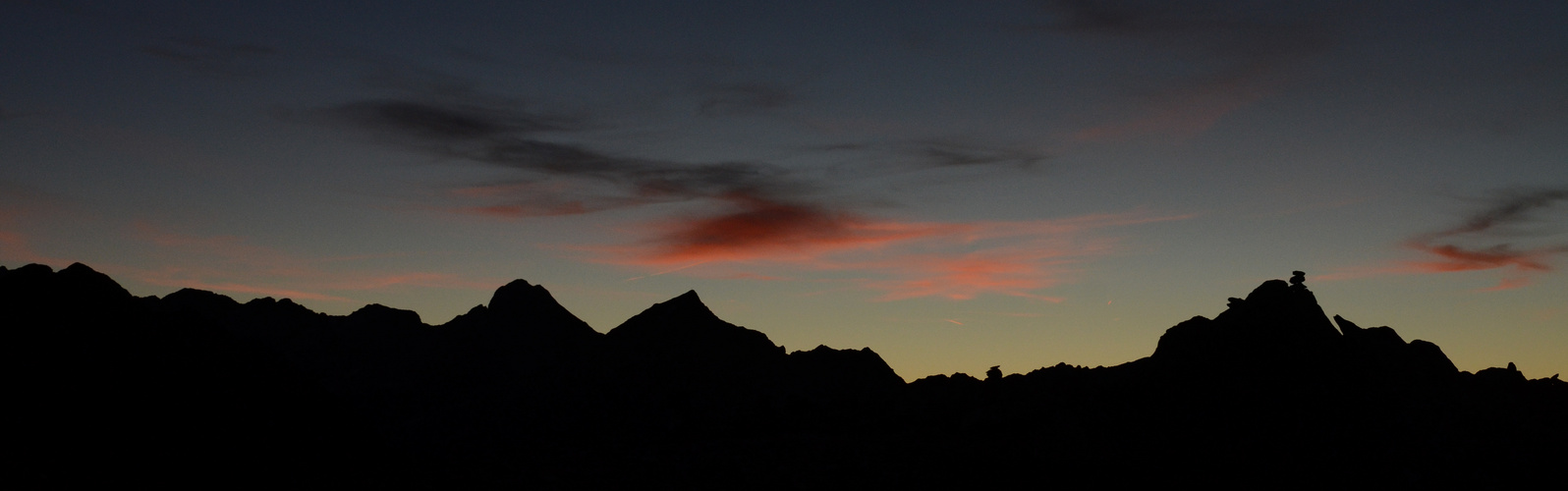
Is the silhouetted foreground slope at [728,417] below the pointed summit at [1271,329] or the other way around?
below

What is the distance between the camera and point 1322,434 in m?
110

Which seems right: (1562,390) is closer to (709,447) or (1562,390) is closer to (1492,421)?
(1492,421)

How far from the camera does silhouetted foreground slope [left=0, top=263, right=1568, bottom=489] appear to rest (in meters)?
91.0

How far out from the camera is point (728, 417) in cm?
17888

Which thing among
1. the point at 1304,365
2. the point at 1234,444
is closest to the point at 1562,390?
the point at 1304,365

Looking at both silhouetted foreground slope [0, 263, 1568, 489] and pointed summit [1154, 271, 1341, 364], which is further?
pointed summit [1154, 271, 1341, 364]

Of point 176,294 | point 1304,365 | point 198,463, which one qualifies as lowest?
point 198,463

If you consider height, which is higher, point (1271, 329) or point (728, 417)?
point (1271, 329)

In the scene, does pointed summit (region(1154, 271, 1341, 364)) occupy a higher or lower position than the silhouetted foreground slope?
higher

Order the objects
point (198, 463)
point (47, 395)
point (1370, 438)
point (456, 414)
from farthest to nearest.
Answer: point (456, 414), point (1370, 438), point (198, 463), point (47, 395)

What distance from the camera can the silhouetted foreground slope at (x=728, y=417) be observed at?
299 ft

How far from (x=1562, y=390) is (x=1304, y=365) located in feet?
106

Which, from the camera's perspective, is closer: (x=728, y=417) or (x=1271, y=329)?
(x=1271, y=329)

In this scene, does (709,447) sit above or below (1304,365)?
below
